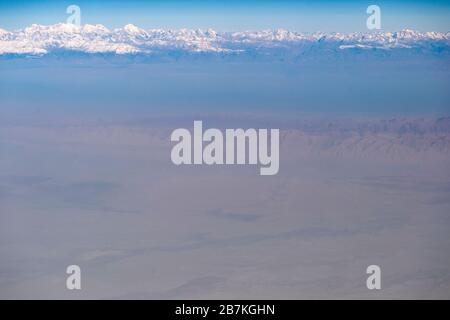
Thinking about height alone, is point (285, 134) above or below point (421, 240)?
above

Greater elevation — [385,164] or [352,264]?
[385,164]

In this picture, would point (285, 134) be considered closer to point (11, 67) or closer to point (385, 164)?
point (385, 164)

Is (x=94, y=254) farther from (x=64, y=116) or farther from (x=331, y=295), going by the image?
(x=331, y=295)

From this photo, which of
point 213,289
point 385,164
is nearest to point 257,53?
point 385,164
